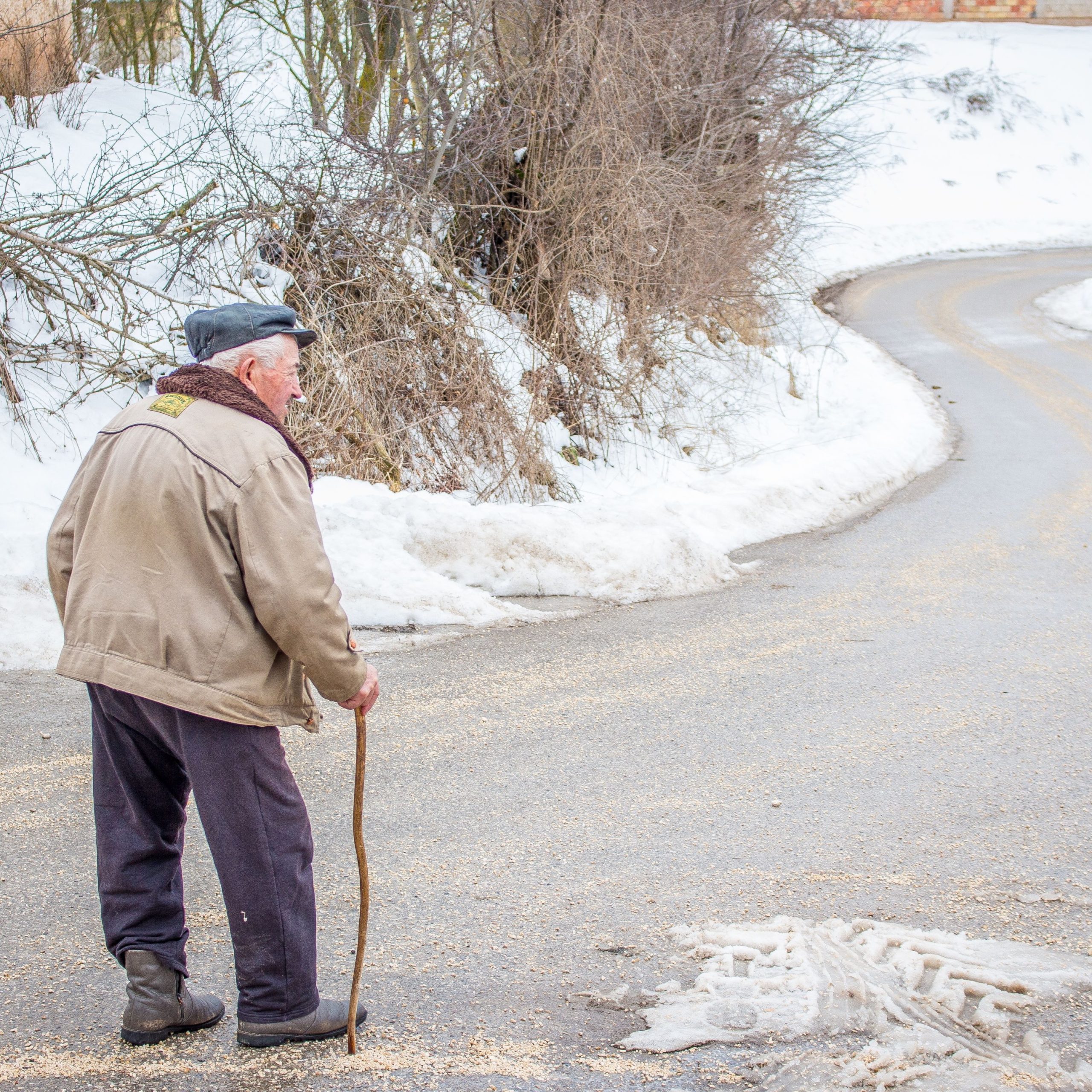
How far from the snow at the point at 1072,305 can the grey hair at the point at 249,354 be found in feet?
62.9

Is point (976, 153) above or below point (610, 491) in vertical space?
above

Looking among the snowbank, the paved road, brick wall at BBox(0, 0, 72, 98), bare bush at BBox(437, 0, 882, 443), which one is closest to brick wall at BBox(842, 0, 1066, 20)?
the snowbank

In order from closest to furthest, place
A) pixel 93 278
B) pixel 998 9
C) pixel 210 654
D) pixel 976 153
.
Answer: pixel 210 654
pixel 93 278
pixel 976 153
pixel 998 9

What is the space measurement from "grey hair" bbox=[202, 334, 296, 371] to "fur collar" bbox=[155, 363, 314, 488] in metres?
0.02

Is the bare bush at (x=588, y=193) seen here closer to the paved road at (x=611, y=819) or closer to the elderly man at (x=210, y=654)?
the paved road at (x=611, y=819)

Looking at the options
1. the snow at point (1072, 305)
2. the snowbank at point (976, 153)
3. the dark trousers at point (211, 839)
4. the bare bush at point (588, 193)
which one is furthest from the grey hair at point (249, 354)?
the snowbank at point (976, 153)

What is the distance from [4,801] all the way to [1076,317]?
20.4 meters

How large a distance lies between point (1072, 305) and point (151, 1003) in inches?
869

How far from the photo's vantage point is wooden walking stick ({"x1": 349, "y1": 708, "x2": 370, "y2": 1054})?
8.77 ft

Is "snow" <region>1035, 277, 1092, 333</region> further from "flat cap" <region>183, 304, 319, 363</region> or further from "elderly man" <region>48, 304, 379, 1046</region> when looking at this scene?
"elderly man" <region>48, 304, 379, 1046</region>

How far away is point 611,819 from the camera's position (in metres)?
3.94

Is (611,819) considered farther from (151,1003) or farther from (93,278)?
(93,278)

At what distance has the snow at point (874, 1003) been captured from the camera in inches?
103

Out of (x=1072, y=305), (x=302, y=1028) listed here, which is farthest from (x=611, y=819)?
(x=1072, y=305)
